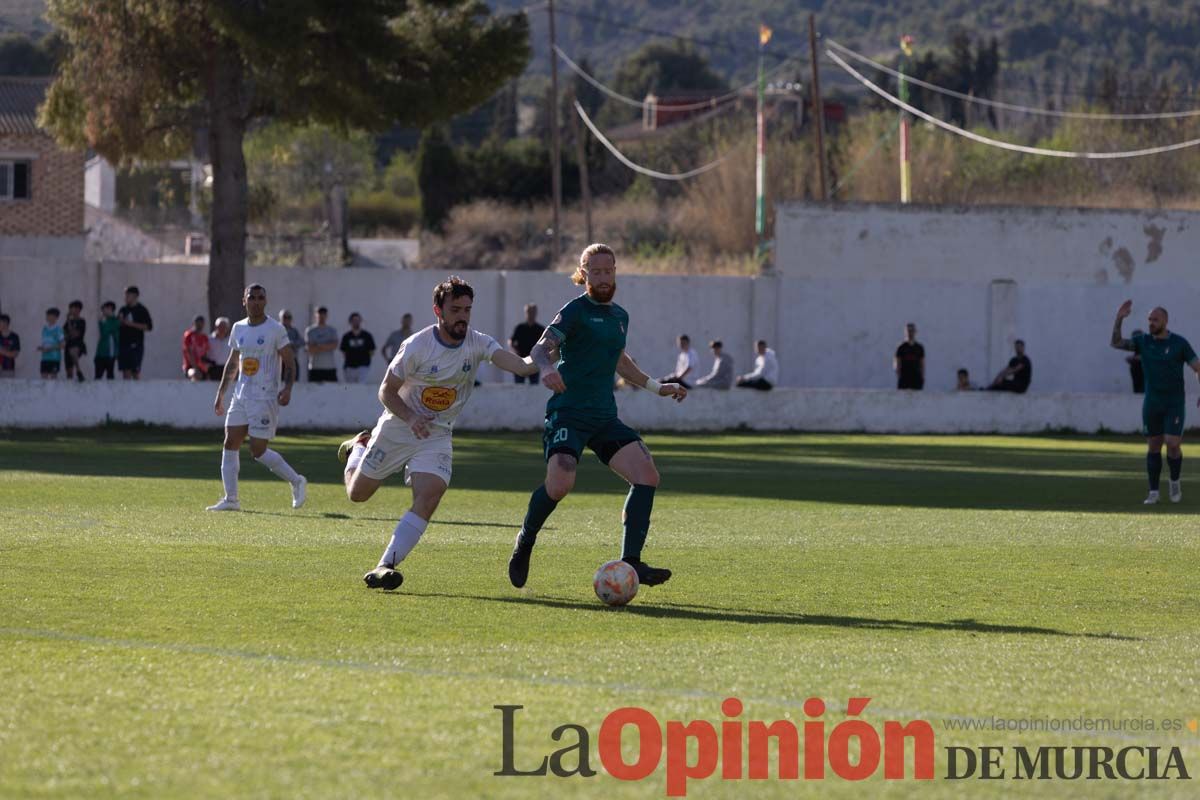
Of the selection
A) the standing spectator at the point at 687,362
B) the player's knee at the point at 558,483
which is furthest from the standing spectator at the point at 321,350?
the player's knee at the point at 558,483

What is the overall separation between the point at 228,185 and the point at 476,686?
94.7 ft

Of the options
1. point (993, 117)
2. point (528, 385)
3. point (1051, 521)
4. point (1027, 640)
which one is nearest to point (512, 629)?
point (1027, 640)

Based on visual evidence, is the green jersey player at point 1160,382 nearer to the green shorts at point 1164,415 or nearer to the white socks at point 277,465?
the green shorts at point 1164,415

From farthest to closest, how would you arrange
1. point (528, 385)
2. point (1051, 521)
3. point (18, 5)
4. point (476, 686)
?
point (18, 5)
point (528, 385)
point (1051, 521)
point (476, 686)

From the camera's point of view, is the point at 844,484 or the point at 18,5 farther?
the point at 18,5

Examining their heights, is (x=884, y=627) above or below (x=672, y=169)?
below

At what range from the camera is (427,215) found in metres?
81.8

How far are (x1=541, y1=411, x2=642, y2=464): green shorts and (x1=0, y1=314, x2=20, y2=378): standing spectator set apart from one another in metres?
23.5

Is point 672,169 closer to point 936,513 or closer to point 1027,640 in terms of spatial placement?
point 936,513

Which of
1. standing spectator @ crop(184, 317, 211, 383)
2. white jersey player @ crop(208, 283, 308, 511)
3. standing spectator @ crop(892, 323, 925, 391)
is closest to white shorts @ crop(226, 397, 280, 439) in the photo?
white jersey player @ crop(208, 283, 308, 511)

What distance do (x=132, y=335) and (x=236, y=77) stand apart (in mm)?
5950

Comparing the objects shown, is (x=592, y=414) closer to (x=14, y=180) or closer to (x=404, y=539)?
(x=404, y=539)

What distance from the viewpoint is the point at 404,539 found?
404 inches

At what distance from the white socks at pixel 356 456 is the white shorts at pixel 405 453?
37 cm
